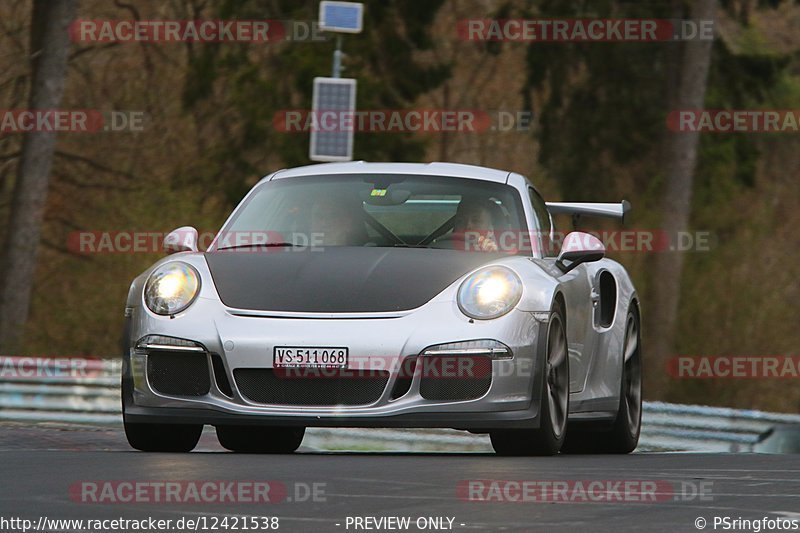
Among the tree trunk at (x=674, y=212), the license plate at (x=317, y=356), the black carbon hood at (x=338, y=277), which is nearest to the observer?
the license plate at (x=317, y=356)

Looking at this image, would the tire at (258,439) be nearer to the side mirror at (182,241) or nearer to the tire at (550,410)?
the side mirror at (182,241)

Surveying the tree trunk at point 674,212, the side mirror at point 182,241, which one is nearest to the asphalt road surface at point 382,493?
the side mirror at point 182,241

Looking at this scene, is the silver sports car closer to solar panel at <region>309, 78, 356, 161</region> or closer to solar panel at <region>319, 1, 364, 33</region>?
solar panel at <region>319, 1, 364, 33</region>

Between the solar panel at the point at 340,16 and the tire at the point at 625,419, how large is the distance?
7.67 m

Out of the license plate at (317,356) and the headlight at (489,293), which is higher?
the headlight at (489,293)

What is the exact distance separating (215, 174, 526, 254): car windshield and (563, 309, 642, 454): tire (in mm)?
1460

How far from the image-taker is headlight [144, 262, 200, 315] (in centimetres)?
859

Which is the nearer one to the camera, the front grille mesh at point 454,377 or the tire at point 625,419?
the front grille mesh at point 454,377

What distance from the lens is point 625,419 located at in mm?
10844

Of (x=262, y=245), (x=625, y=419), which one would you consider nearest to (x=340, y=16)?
(x=625, y=419)

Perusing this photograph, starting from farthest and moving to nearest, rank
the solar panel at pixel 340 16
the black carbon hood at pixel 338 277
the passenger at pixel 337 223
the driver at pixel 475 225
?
the solar panel at pixel 340 16
the driver at pixel 475 225
the passenger at pixel 337 223
the black carbon hood at pixel 338 277

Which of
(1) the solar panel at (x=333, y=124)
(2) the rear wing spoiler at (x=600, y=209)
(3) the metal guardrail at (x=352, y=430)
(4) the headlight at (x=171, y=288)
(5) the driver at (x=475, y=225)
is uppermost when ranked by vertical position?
(1) the solar panel at (x=333, y=124)

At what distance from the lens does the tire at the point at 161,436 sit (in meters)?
8.84

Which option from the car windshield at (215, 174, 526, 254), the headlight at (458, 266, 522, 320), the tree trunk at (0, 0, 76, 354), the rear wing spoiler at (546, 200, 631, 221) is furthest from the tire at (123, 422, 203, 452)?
the tree trunk at (0, 0, 76, 354)
